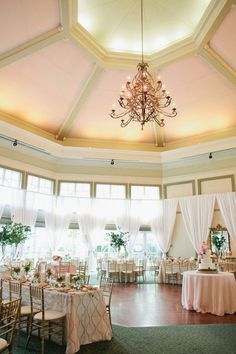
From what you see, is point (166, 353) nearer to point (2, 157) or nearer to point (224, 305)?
point (224, 305)

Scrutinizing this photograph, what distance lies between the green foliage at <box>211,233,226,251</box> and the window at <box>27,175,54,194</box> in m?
6.66

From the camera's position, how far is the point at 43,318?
175 inches

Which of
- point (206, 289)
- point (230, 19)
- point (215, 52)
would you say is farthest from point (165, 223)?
point (230, 19)

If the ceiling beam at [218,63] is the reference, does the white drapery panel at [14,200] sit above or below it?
below

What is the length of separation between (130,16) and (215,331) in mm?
7626

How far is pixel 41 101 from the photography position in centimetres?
1011

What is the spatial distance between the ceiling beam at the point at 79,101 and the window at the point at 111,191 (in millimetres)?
2647

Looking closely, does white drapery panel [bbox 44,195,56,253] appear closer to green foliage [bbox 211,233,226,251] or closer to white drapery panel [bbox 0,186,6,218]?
white drapery panel [bbox 0,186,6,218]

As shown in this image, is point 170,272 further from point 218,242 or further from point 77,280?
point 77,280

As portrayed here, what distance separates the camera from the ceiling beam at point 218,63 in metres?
8.49

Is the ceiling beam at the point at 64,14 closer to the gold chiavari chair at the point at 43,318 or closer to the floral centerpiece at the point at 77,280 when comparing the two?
the floral centerpiece at the point at 77,280

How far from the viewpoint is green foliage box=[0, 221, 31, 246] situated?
29.6 ft

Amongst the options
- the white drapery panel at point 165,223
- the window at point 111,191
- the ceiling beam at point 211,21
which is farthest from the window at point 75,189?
the ceiling beam at point 211,21

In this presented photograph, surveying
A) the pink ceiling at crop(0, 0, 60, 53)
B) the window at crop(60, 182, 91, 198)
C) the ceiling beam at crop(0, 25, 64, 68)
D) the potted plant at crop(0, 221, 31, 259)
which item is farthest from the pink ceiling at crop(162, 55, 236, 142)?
the potted plant at crop(0, 221, 31, 259)
